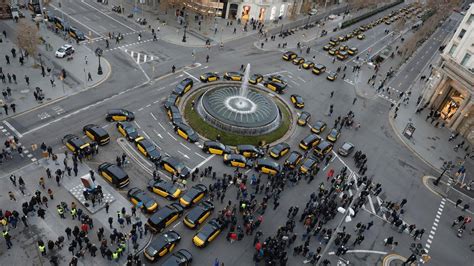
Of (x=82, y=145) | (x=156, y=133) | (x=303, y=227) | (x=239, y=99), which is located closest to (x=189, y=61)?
(x=239, y=99)

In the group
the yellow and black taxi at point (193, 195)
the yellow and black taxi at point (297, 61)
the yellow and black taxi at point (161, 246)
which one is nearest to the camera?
the yellow and black taxi at point (161, 246)

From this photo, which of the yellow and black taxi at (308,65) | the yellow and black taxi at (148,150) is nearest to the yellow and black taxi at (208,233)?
the yellow and black taxi at (148,150)

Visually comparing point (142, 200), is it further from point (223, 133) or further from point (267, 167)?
point (223, 133)

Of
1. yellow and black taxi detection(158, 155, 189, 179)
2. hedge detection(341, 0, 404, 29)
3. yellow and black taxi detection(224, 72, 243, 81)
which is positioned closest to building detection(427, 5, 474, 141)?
yellow and black taxi detection(224, 72, 243, 81)

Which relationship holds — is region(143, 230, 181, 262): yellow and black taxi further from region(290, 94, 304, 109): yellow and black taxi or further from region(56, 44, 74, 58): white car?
region(56, 44, 74, 58): white car

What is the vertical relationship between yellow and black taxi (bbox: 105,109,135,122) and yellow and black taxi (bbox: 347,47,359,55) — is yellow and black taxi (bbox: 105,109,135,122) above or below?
below

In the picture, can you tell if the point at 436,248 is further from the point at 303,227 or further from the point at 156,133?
the point at 156,133

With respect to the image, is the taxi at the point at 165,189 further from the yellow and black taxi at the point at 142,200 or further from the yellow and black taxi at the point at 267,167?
the yellow and black taxi at the point at 267,167
